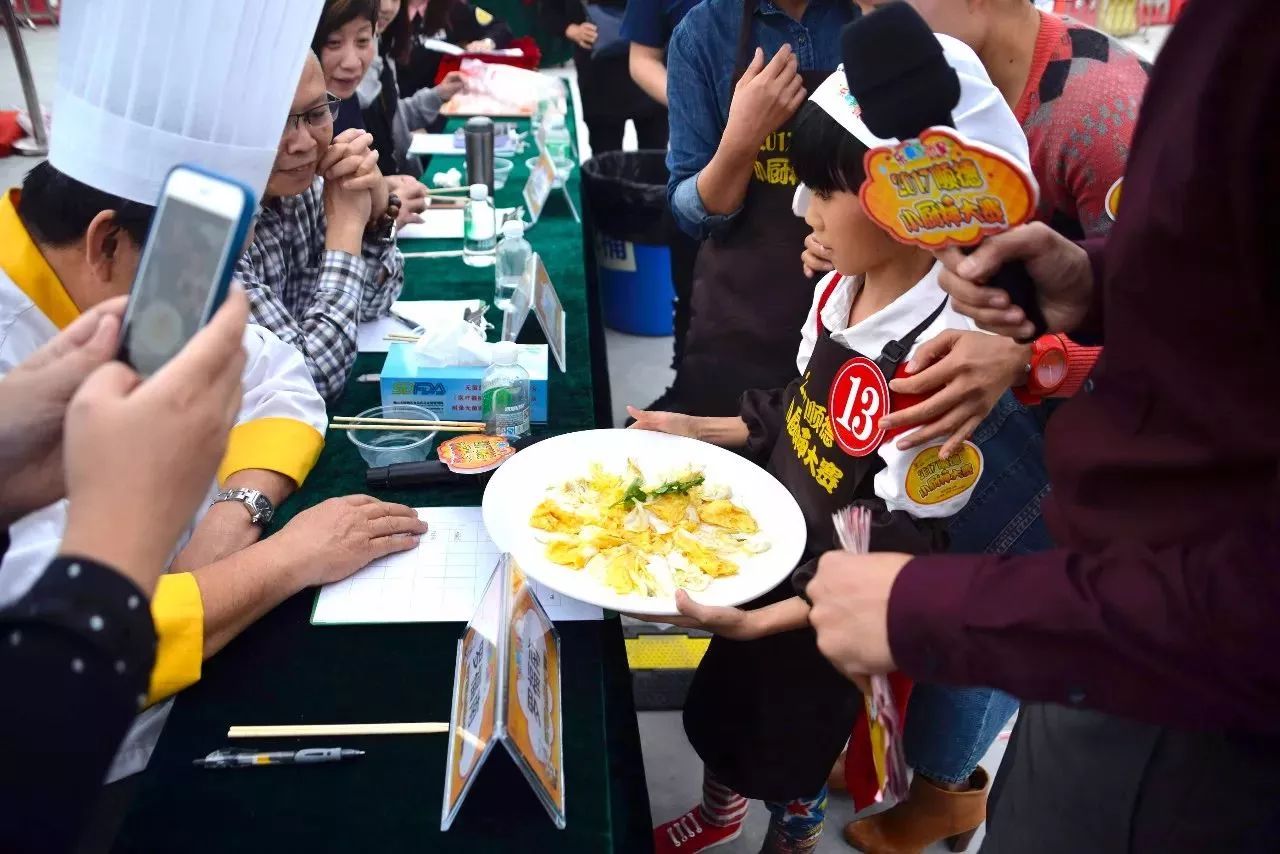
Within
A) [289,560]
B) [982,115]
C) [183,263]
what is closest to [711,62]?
[982,115]

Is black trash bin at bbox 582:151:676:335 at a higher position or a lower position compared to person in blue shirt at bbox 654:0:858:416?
lower

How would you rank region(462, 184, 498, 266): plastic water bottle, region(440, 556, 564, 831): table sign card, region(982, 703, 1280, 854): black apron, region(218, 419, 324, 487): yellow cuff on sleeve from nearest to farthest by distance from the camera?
region(982, 703, 1280, 854): black apron, region(440, 556, 564, 831): table sign card, region(218, 419, 324, 487): yellow cuff on sleeve, region(462, 184, 498, 266): plastic water bottle

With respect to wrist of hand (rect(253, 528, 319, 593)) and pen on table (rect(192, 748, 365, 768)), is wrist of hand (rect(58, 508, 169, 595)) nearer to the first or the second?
pen on table (rect(192, 748, 365, 768))

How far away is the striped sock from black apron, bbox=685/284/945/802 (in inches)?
9.8

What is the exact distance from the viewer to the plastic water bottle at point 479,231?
8.49 feet

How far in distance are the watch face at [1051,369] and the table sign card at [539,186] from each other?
6.16 ft

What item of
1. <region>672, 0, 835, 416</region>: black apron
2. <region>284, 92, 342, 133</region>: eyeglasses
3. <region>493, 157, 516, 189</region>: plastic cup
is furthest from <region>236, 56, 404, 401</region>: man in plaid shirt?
<region>493, 157, 516, 189</region>: plastic cup

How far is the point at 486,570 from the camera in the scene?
1.37 m

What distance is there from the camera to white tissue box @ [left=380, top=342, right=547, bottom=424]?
5.62 feet

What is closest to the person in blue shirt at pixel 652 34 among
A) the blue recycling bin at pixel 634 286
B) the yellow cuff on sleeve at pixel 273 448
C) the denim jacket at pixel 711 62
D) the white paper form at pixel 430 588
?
the blue recycling bin at pixel 634 286

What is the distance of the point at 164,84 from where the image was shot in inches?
45.1

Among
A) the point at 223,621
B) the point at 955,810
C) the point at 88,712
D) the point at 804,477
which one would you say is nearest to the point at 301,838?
the point at 223,621

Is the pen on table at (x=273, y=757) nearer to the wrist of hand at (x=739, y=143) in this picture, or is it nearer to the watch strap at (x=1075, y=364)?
the watch strap at (x=1075, y=364)

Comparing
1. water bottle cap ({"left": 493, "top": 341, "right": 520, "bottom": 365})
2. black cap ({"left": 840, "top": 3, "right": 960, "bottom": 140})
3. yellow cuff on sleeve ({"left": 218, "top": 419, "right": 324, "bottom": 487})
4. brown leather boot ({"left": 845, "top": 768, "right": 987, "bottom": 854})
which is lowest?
brown leather boot ({"left": 845, "top": 768, "right": 987, "bottom": 854})
